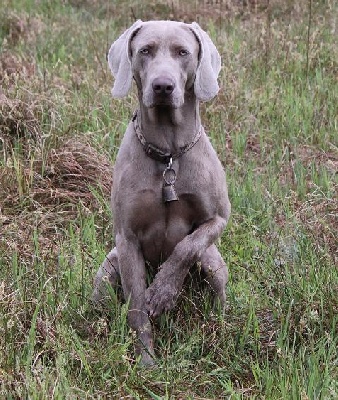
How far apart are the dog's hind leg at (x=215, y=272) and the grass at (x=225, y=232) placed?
0.26 ft

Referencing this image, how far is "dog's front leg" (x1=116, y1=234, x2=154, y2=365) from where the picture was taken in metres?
3.50

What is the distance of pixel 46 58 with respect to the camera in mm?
6586

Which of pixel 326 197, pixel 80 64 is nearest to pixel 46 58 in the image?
pixel 80 64

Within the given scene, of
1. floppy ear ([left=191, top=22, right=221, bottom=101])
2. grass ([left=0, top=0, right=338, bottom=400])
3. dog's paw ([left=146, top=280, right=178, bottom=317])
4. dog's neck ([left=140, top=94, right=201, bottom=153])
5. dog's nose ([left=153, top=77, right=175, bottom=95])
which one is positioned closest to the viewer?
grass ([left=0, top=0, right=338, bottom=400])

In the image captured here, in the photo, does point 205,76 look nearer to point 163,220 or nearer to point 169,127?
point 169,127

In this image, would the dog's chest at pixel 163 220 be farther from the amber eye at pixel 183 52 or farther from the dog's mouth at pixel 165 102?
the amber eye at pixel 183 52

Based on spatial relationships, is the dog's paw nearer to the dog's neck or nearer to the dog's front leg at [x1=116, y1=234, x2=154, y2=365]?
the dog's front leg at [x1=116, y1=234, x2=154, y2=365]

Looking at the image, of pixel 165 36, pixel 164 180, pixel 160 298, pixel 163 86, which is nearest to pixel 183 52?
pixel 165 36

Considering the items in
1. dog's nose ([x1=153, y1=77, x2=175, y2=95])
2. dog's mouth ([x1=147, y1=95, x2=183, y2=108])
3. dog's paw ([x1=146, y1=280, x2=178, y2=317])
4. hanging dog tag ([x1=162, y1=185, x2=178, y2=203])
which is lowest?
dog's paw ([x1=146, y1=280, x2=178, y2=317])

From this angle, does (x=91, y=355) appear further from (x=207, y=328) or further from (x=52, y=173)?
(x=52, y=173)

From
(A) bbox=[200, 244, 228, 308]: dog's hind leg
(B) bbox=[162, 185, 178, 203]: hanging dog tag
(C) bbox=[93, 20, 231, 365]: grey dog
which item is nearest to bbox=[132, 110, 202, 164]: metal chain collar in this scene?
(C) bbox=[93, 20, 231, 365]: grey dog

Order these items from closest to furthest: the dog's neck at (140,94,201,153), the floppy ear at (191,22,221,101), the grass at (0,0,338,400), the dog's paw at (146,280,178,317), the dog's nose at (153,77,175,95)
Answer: the grass at (0,0,338,400) → the dog's nose at (153,77,175,95) → the dog's paw at (146,280,178,317) → the floppy ear at (191,22,221,101) → the dog's neck at (140,94,201,153)

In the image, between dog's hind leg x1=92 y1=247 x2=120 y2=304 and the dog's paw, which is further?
dog's hind leg x1=92 y1=247 x2=120 y2=304

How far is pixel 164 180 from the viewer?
354 centimetres
